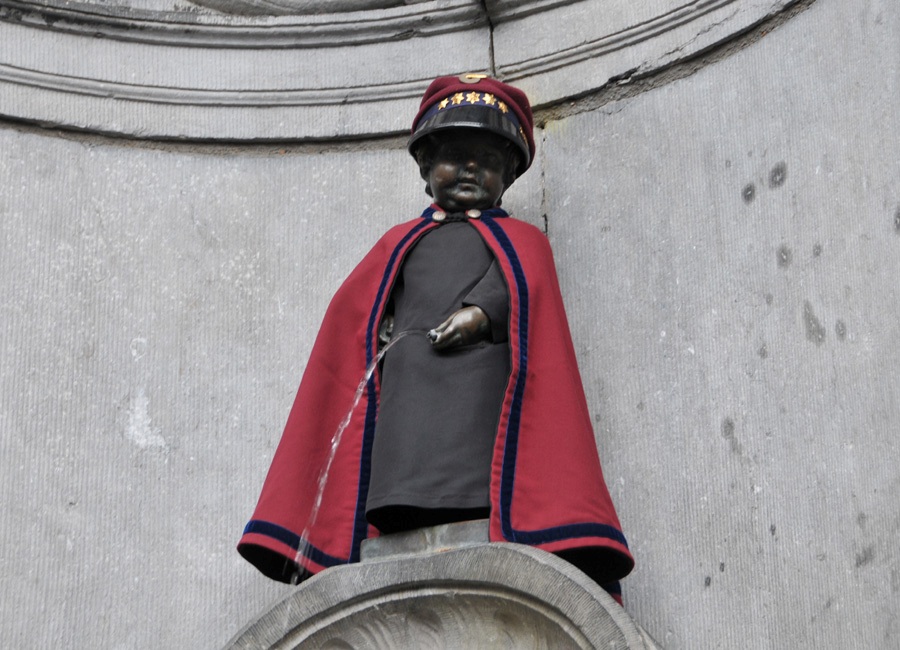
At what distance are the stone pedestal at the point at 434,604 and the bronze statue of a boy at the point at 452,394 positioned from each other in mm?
120

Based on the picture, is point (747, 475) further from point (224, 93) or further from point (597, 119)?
point (224, 93)

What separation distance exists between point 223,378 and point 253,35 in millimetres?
770

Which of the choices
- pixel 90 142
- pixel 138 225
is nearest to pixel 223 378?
pixel 138 225

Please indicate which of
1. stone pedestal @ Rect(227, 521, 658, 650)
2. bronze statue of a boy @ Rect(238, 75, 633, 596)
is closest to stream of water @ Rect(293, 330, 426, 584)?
bronze statue of a boy @ Rect(238, 75, 633, 596)

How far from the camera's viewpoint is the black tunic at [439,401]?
2.48 metres

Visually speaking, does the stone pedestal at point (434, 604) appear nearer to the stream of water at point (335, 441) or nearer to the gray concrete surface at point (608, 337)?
the stream of water at point (335, 441)

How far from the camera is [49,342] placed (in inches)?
123

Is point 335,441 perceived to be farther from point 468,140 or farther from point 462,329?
point 468,140

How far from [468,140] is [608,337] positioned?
46cm

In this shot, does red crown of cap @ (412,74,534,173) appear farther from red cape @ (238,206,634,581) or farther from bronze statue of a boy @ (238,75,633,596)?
red cape @ (238,206,634,581)

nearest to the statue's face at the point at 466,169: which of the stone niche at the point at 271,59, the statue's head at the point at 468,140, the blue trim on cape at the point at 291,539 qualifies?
the statue's head at the point at 468,140

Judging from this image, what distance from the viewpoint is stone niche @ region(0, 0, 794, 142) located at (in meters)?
3.29

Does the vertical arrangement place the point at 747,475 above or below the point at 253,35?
below

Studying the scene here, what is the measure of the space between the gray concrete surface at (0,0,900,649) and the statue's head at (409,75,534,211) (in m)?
0.34
